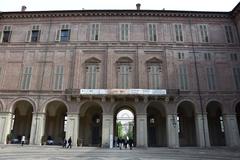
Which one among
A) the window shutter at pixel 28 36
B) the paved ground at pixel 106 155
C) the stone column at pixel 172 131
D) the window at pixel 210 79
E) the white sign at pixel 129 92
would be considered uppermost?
the window shutter at pixel 28 36

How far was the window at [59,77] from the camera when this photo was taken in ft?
78.6

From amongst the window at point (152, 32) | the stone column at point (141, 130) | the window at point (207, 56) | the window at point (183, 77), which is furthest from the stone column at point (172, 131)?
the window at point (152, 32)

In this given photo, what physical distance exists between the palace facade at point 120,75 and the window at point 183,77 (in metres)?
0.11

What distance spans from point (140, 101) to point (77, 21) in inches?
513

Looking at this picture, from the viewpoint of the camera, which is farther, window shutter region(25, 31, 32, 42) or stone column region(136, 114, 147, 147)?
window shutter region(25, 31, 32, 42)

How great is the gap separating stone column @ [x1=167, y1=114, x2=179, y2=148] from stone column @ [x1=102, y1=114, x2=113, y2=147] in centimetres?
605

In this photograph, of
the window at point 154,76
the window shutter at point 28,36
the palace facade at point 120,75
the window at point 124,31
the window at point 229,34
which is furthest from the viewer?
the window shutter at point 28,36

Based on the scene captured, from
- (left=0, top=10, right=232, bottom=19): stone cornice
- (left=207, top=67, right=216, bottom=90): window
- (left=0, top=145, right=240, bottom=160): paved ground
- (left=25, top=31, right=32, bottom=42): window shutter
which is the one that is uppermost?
(left=0, top=10, right=232, bottom=19): stone cornice

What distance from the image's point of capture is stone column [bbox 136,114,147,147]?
2178cm

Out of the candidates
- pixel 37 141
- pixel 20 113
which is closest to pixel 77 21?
pixel 20 113

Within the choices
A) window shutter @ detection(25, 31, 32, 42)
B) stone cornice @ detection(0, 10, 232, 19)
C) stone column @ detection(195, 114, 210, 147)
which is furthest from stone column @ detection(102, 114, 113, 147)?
window shutter @ detection(25, 31, 32, 42)

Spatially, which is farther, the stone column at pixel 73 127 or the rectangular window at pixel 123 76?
the rectangular window at pixel 123 76

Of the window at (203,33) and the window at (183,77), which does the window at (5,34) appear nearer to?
the window at (183,77)

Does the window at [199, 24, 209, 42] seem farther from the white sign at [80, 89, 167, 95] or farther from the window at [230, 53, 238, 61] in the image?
the white sign at [80, 89, 167, 95]
